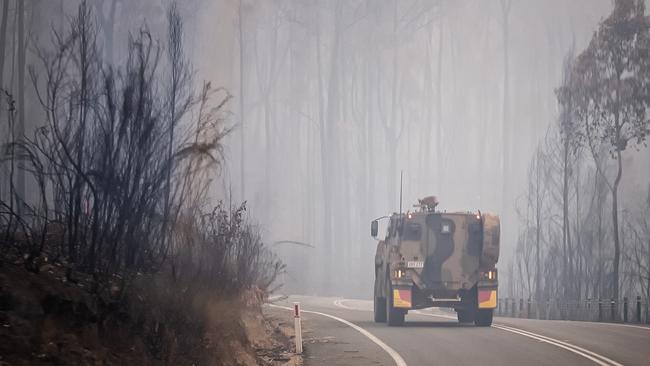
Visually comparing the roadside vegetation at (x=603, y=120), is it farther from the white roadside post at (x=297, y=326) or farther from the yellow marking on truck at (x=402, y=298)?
the white roadside post at (x=297, y=326)

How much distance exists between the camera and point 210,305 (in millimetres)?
12484

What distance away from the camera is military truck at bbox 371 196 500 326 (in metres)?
23.3

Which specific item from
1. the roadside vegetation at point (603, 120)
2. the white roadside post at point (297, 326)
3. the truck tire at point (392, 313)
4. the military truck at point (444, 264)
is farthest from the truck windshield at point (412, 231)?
the roadside vegetation at point (603, 120)

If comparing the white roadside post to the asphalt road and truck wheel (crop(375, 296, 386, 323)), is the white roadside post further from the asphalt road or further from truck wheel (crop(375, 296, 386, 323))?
truck wheel (crop(375, 296, 386, 323))

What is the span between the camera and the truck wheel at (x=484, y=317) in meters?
23.6

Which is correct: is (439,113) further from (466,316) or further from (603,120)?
(466,316)

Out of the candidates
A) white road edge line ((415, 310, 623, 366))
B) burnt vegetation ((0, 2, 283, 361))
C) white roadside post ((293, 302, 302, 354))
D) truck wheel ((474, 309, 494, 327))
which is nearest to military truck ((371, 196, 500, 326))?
truck wheel ((474, 309, 494, 327))

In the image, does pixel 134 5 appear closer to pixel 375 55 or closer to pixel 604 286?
pixel 375 55

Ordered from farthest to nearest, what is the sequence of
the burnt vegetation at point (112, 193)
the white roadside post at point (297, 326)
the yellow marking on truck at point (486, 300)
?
the yellow marking on truck at point (486, 300), the white roadside post at point (297, 326), the burnt vegetation at point (112, 193)

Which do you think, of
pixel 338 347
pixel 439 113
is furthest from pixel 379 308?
pixel 439 113

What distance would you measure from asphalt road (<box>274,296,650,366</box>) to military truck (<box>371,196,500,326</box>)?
0.64m

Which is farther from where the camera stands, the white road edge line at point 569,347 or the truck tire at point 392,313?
the truck tire at point 392,313

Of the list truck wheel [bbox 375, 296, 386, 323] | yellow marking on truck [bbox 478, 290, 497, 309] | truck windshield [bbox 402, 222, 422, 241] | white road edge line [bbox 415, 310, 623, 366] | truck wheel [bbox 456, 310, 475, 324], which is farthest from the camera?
truck wheel [bbox 375, 296, 386, 323]

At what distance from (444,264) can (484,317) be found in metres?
1.69
